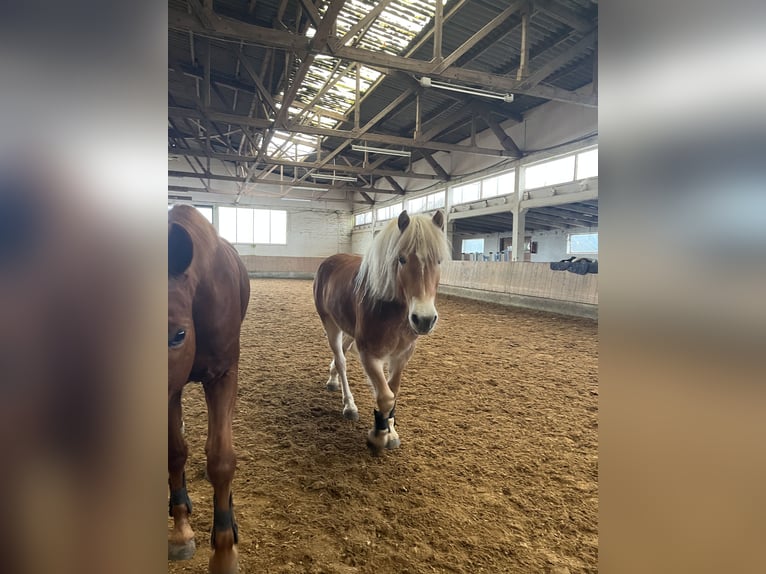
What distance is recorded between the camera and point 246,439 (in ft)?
6.40

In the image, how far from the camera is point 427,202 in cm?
1164

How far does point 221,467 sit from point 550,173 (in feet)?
27.1

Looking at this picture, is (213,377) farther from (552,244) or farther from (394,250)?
(552,244)

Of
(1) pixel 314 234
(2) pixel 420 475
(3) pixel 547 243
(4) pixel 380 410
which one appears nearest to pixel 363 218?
(1) pixel 314 234

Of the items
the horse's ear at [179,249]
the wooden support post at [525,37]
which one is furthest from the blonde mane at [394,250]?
the wooden support post at [525,37]

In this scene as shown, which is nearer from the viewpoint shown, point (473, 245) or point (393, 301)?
point (393, 301)

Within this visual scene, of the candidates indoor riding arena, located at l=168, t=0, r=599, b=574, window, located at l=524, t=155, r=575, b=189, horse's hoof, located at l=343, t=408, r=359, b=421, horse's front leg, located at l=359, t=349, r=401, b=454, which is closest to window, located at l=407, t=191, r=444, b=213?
indoor riding arena, located at l=168, t=0, r=599, b=574

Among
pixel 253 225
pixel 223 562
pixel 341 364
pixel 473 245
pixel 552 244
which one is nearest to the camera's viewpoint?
pixel 223 562

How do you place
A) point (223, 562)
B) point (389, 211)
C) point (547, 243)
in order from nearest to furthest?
point (223, 562) < point (547, 243) < point (389, 211)

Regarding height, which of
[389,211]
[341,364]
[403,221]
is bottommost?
[341,364]
